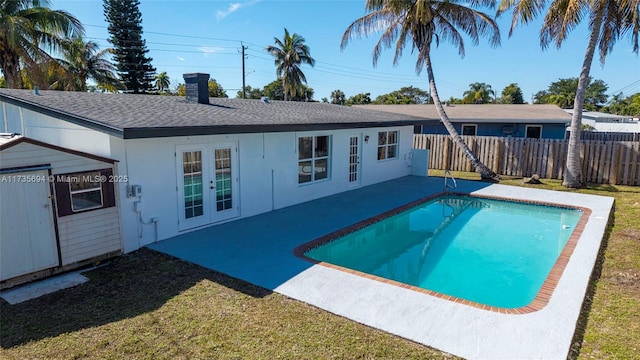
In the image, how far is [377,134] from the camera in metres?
15.2

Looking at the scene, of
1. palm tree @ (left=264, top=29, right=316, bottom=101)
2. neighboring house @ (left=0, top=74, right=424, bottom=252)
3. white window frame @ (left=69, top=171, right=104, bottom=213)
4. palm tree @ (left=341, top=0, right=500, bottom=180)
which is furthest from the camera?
palm tree @ (left=264, top=29, right=316, bottom=101)

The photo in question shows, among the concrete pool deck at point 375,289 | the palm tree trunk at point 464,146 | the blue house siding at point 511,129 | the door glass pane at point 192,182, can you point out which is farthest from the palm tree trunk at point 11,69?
the blue house siding at point 511,129

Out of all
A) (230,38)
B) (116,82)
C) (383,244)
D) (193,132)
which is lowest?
(383,244)

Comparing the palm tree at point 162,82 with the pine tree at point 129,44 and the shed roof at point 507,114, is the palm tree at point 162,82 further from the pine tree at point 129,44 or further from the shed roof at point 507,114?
the shed roof at point 507,114

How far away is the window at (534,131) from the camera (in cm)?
2212

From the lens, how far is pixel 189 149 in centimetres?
851

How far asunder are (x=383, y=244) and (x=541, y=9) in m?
11.6

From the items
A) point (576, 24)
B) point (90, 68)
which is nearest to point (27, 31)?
point (90, 68)

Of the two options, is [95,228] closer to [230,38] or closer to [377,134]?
[377,134]

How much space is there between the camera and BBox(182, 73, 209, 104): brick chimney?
38.2ft

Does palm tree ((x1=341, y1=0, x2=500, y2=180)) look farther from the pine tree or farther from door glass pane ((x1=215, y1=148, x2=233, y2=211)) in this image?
the pine tree

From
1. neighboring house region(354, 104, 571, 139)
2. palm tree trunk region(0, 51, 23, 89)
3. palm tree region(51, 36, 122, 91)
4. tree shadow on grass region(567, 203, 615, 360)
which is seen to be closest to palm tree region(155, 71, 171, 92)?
palm tree region(51, 36, 122, 91)

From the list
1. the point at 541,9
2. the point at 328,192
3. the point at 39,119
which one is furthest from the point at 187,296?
the point at 541,9

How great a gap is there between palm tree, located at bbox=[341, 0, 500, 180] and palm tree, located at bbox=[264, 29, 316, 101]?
20.4m
